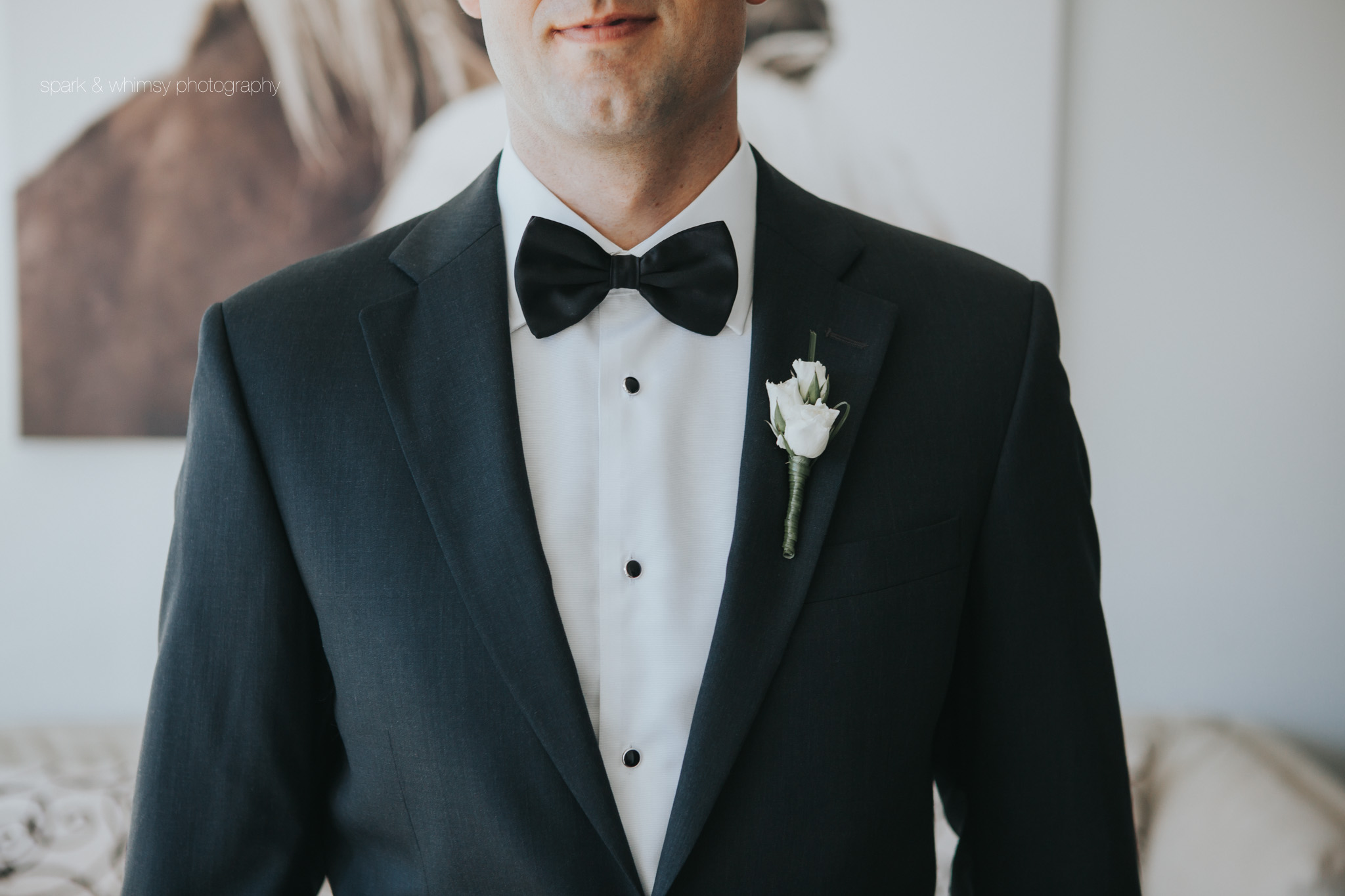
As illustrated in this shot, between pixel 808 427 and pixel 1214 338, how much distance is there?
1.78m

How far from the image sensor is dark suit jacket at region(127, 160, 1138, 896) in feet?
2.87

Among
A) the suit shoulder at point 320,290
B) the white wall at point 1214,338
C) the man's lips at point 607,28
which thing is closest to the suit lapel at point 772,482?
the man's lips at point 607,28

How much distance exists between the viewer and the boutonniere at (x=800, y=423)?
2.87ft

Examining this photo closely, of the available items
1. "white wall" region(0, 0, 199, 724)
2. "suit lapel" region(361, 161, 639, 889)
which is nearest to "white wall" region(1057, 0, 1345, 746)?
"suit lapel" region(361, 161, 639, 889)

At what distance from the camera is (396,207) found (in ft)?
7.47

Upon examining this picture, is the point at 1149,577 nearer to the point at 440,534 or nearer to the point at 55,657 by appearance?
the point at 440,534

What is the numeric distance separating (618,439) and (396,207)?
60.8 inches

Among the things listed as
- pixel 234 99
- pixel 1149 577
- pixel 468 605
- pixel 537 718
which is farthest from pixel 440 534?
pixel 1149 577

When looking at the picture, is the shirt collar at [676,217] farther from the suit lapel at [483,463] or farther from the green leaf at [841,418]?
the green leaf at [841,418]

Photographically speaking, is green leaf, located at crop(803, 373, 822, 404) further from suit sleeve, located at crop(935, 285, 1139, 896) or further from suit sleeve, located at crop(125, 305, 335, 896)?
suit sleeve, located at crop(125, 305, 335, 896)

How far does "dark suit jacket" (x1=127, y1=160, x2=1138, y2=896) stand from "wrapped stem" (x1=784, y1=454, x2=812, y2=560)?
0.01 m

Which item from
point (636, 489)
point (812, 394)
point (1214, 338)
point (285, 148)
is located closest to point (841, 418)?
point (812, 394)

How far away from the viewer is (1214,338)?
2234mm

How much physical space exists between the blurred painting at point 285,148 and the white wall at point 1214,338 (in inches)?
7.9
